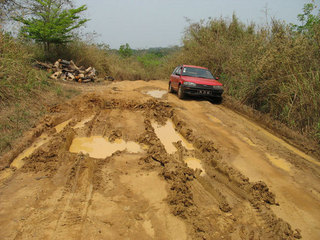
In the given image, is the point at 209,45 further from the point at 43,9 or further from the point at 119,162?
the point at 119,162

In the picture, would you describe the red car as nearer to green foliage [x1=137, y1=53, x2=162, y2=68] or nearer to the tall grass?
the tall grass

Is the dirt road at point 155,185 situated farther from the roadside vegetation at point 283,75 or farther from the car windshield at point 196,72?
the car windshield at point 196,72

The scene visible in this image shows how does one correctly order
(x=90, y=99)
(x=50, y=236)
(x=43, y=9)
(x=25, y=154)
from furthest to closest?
(x=43, y=9)
(x=90, y=99)
(x=25, y=154)
(x=50, y=236)

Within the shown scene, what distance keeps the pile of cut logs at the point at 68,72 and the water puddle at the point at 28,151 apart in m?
10.0

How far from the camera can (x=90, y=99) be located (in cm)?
1001

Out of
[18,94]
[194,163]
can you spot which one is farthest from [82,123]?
[194,163]

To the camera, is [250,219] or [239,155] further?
[239,155]

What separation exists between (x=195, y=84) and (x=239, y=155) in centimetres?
578

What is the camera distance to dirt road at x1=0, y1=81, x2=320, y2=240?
3.04 meters

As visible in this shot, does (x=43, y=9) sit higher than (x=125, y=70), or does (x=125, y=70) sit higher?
(x=43, y=9)

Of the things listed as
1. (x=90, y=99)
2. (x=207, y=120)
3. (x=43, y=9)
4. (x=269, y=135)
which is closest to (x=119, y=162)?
(x=207, y=120)

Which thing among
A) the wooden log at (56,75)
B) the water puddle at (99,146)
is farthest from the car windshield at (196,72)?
the wooden log at (56,75)

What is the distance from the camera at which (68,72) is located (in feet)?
53.3

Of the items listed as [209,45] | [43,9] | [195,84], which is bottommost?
[195,84]
